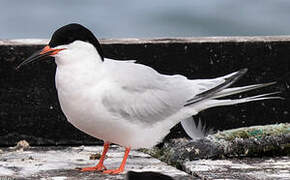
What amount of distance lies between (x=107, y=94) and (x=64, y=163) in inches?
34.7

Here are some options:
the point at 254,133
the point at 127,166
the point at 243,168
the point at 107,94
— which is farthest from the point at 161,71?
the point at 107,94

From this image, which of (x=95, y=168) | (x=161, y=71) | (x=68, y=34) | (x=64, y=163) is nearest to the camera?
(x=68, y=34)

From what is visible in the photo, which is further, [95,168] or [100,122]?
[95,168]

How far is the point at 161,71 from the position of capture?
6512 millimetres

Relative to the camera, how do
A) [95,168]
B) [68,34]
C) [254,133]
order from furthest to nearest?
[254,133] → [95,168] → [68,34]

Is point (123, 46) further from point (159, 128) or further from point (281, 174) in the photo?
point (281, 174)

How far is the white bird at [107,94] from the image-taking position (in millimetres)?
4891

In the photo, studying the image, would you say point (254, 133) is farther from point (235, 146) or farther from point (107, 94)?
point (107, 94)

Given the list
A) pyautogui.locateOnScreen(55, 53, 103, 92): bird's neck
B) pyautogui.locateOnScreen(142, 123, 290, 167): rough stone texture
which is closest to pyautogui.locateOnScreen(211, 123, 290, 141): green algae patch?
pyautogui.locateOnScreen(142, 123, 290, 167): rough stone texture

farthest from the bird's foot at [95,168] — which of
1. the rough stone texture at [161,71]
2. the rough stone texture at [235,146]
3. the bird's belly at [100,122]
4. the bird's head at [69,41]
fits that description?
the rough stone texture at [161,71]

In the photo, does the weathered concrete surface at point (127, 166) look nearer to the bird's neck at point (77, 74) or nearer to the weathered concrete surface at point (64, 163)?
the weathered concrete surface at point (64, 163)

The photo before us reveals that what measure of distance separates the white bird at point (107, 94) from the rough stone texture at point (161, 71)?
1192mm

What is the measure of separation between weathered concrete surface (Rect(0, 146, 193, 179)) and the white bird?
0.21 meters

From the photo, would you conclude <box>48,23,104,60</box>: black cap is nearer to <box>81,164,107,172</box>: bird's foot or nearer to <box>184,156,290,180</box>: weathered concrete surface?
<box>81,164,107,172</box>: bird's foot
